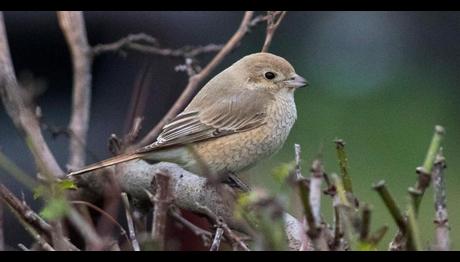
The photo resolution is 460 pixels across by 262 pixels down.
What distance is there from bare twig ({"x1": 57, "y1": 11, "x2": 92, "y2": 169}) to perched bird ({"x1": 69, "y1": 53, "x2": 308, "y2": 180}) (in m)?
0.37

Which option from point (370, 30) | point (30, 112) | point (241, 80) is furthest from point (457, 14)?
point (30, 112)

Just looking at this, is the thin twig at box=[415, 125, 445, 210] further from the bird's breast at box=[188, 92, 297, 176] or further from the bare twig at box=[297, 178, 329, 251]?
the bird's breast at box=[188, 92, 297, 176]

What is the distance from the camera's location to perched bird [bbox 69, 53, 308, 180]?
4.09 meters

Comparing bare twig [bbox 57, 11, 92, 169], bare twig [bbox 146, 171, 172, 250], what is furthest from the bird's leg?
bare twig [bbox 146, 171, 172, 250]

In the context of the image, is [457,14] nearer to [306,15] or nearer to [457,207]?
[306,15]

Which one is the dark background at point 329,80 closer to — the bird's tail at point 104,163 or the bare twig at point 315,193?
the bird's tail at point 104,163

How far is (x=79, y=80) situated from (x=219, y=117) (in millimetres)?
830

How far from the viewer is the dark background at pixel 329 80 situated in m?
6.62

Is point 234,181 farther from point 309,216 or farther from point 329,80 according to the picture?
point 329,80

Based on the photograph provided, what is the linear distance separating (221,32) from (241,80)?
3123 millimetres

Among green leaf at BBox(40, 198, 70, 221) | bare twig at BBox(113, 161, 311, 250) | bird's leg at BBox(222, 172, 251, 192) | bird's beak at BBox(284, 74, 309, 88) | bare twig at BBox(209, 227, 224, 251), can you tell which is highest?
bird's beak at BBox(284, 74, 309, 88)

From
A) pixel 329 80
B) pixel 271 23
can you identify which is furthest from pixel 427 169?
pixel 329 80

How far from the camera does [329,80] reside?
8.21 m

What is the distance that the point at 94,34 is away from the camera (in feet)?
22.7
